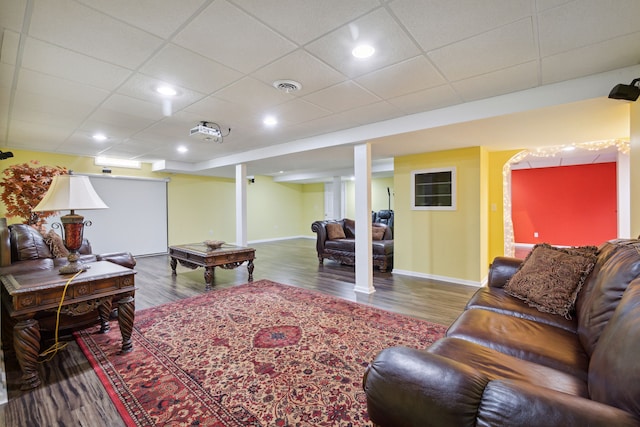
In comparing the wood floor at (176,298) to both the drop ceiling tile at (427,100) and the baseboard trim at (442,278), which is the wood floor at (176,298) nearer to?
the baseboard trim at (442,278)

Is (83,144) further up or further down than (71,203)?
further up

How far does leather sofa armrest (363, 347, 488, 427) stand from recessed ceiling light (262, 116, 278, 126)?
3.12 m

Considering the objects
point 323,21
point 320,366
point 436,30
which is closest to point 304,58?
point 323,21

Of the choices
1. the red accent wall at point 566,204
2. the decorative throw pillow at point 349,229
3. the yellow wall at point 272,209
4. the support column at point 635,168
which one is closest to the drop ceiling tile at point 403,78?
the support column at point 635,168

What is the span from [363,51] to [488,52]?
90 cm

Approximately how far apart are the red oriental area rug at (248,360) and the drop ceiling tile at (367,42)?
2.26 meters

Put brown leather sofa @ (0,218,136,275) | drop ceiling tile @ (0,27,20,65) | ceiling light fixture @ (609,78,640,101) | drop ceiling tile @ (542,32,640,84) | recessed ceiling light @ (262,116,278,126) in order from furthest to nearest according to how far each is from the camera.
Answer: recessed ceiling light @ (262,116,278,126), brown leather sofa @ (0,218,136,275), ceiling light fixture @ (609,78,640,101), drop ceiling tile @ (542,32,640,84), drop ceiling tile @ (0,27,20,65)

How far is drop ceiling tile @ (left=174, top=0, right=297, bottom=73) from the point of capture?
1642mm

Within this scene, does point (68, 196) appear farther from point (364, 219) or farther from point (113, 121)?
point (364, 219)

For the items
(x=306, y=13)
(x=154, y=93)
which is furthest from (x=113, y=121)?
(x=306, y=13)

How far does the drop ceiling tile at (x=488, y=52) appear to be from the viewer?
1812mm

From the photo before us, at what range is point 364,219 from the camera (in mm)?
3980

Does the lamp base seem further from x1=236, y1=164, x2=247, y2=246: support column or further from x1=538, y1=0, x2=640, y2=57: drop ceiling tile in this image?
x1=538, y1=0, x2=640, y2=57: drop ceiling tile

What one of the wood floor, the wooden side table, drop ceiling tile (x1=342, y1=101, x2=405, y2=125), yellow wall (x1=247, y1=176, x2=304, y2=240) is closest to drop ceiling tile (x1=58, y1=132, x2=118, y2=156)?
the wood floor
